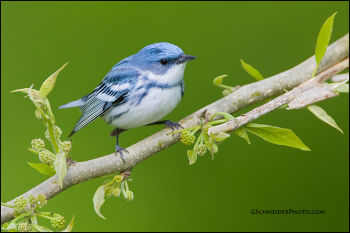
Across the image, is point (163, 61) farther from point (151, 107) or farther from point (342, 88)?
point (342, 88)

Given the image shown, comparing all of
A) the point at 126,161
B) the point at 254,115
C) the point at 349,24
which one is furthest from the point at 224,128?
the point at 349,24

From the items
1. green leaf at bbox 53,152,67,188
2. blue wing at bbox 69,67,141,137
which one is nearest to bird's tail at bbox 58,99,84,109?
blue wing at bbox 69,67,141,137

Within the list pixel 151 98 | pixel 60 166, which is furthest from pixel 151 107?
pixel 60 166

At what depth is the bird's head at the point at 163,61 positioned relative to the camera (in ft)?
5.40

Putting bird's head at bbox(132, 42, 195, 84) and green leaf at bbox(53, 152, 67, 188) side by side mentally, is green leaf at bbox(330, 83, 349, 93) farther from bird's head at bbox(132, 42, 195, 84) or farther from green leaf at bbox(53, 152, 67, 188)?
green leaf at bbox(53, 152, 67, 188)

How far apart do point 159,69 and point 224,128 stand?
2.00 ft

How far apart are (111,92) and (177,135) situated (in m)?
0.53

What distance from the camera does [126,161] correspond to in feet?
4.11

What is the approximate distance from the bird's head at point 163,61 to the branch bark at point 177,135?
29cm

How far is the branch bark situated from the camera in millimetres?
1130

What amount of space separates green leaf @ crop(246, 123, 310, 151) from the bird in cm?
48

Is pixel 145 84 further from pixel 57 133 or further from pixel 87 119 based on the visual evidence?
pixel 57 133

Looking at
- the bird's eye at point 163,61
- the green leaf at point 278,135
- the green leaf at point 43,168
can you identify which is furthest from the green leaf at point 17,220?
the bird's eye at point 163,61

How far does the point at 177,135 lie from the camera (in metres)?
1.34
